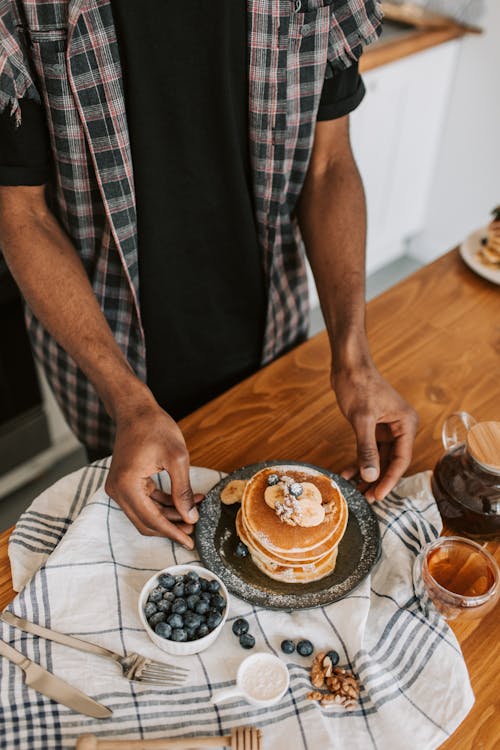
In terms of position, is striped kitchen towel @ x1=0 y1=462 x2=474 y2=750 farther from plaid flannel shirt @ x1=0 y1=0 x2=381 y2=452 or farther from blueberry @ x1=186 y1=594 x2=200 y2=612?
plaid flannel shirt @ x1=0 y1=0 x2=381 y2=452

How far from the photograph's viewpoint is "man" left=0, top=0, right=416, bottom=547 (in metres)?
1.02

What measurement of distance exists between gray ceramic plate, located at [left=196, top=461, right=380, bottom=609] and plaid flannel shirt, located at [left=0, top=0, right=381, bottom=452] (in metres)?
0.45

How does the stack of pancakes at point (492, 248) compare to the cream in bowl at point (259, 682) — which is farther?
the stack of pancakes at point (492, 248)

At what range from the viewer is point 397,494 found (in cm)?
109

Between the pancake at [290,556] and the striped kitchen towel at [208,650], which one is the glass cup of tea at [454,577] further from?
the pancake at [290,556]

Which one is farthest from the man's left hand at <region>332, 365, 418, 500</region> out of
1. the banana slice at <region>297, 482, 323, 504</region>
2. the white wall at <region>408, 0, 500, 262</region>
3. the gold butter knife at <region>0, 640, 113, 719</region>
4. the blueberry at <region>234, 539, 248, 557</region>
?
the white wall at <region>408, 0, 500, 262</region>

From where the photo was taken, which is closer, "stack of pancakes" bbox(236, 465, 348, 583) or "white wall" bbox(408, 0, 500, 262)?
"stack of pancakes" bbox(236, 465, 348, 583)

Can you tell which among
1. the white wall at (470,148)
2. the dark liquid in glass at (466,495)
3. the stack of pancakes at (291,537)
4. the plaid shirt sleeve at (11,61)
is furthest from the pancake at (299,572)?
the white wall at (470,148)

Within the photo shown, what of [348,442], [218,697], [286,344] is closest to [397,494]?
[348,442]

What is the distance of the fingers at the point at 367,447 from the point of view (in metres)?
1.04

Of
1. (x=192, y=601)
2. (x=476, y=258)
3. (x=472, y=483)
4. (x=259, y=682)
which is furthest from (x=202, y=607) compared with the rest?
(x=476, y=258)

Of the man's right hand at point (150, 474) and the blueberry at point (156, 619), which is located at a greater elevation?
the man's right hand at point (150, 474)

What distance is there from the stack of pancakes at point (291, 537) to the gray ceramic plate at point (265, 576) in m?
0.02

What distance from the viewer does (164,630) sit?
85cm
